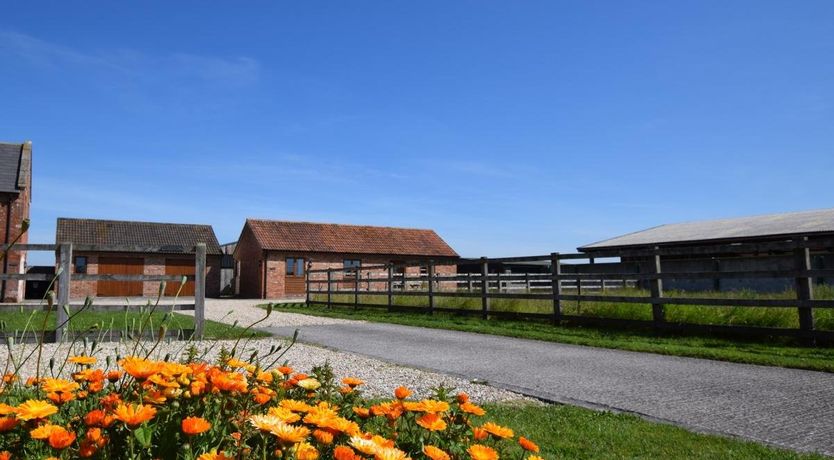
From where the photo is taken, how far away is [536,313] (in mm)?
11773

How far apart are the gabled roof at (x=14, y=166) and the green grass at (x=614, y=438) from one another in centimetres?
2542

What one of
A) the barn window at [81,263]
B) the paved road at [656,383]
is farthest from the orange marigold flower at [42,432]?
the barn window at [81,263]

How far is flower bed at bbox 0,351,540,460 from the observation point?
1.44 metres

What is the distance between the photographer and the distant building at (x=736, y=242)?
66.5 ft

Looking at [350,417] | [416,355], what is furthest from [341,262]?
[350,417]

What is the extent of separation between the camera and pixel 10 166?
25.5 meters

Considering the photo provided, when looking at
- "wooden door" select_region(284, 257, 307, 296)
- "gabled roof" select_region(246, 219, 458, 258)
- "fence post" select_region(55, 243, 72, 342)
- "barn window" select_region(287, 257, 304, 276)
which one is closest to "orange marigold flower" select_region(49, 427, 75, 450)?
"fence post" select_region(55, 243, 72, 342)

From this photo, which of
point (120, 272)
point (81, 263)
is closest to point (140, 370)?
point (120, 272)

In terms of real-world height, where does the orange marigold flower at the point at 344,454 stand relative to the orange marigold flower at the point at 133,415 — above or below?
below

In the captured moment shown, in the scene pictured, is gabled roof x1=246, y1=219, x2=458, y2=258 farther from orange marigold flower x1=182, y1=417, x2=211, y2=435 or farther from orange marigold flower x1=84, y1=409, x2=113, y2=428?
orange marigold flower x1=182, y1=417, x2=211, y2=435

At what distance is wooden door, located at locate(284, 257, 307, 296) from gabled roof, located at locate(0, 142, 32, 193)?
1331cm

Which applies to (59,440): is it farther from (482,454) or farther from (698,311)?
(698,311)

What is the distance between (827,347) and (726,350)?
1278 millimetres

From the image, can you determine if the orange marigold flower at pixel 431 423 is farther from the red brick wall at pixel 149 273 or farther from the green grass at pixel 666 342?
the red brick wall at pixel 149 273
